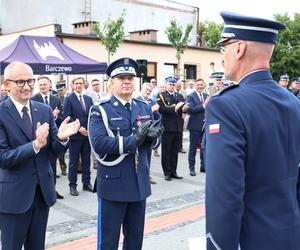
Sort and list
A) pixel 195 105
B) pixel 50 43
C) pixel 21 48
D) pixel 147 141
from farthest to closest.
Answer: pixel 50 43 < pixel 21 48 < pixel 195 105 < pixel 147 141

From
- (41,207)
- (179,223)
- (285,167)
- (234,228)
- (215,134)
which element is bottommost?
(179,223)

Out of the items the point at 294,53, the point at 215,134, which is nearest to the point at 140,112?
the point at 215,134

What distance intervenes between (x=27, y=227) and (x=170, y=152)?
5.53 m

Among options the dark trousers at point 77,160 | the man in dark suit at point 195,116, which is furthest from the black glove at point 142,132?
the man in dark suit at point 195,116

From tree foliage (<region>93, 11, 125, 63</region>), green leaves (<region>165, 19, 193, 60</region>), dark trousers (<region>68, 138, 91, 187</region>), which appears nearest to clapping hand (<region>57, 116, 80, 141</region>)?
dark trousers (<region>68, 138, 91, 187</region>)

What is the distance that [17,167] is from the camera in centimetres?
326

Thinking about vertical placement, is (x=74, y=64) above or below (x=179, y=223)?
above

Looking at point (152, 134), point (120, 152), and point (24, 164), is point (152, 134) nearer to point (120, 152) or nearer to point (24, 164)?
point (120, 152)

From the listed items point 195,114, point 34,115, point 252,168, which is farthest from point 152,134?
point 195,114

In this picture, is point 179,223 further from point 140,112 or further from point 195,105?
point 195,105

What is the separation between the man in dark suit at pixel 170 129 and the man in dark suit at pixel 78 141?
5.46ft

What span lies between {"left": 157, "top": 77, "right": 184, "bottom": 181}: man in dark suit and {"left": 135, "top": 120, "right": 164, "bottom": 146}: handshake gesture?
475cm

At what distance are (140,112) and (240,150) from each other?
85.1 inches

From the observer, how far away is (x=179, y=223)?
18.5 ft
